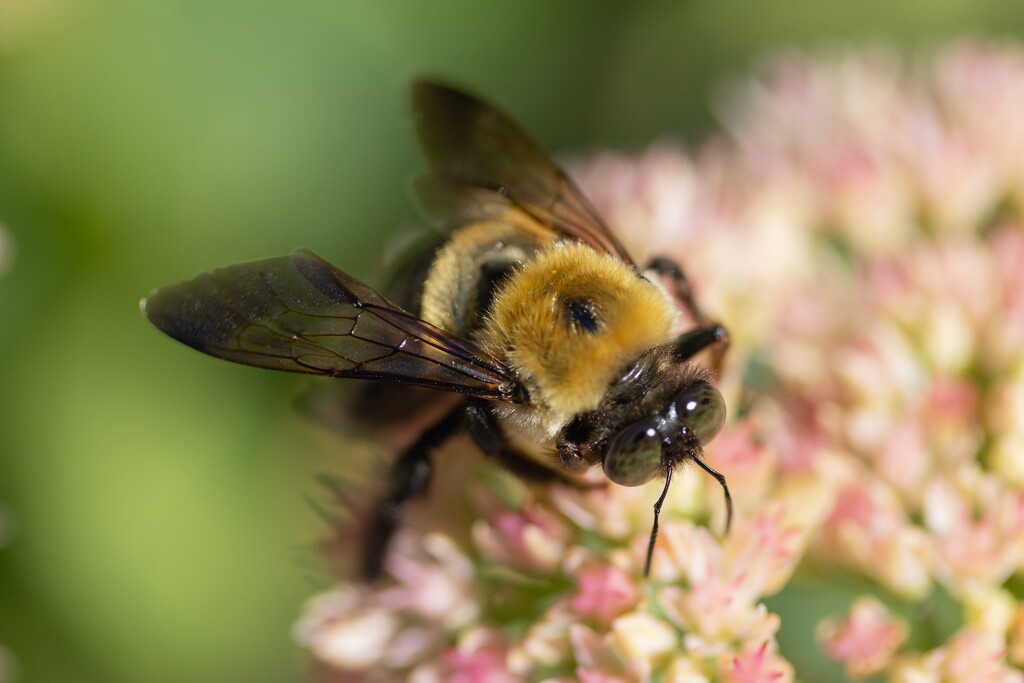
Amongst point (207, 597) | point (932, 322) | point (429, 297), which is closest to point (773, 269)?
point (932, 322)

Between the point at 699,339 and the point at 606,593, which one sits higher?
the point at 699,339

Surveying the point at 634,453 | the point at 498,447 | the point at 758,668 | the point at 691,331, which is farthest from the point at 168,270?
the point at 758,668

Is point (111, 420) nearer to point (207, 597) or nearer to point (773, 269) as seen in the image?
point (207, 597)

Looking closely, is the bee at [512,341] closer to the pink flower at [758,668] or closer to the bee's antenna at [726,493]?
the bee's antenna at [726,493]

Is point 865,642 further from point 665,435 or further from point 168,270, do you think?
point 168,270

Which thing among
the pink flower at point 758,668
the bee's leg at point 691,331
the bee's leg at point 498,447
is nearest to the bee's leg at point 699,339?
the bee's leg at point 691,331

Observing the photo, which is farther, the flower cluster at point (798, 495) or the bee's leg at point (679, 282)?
the bee's leg at point (679, 282)
